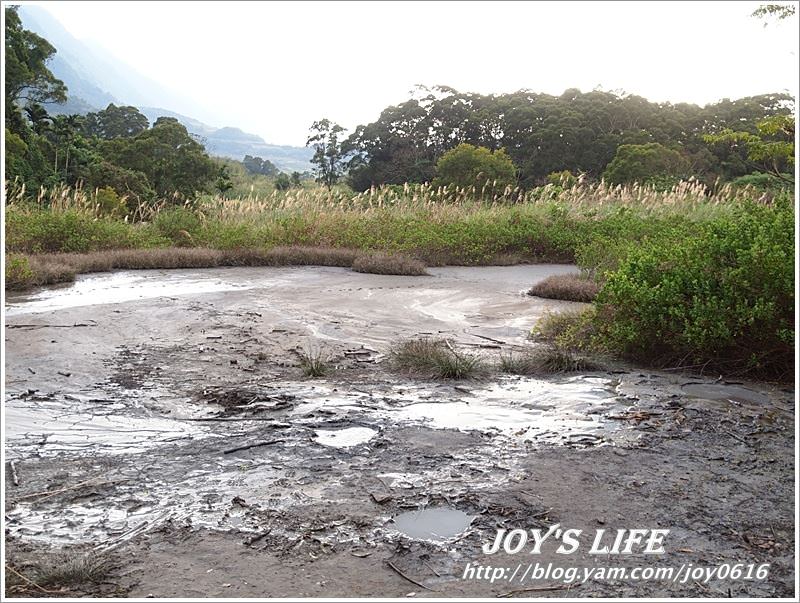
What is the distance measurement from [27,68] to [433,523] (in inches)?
1197

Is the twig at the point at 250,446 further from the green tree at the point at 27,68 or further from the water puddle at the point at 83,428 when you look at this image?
the green tree at the point at 27,68

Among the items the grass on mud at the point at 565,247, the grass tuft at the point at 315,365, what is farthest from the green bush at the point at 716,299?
the grass tuft at the point at 315,365

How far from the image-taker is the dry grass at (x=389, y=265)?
37.1 ft

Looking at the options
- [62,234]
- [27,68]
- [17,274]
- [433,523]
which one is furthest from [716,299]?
[27,68]

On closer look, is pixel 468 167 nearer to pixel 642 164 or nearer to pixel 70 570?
pixel 642 164

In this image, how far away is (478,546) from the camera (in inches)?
102

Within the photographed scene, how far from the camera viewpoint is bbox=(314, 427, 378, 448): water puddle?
367 centimetres

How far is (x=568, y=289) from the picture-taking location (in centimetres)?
888

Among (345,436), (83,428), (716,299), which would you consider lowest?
(83,428)

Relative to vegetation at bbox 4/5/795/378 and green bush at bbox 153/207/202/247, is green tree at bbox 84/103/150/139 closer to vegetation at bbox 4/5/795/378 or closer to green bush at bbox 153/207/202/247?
vegetation at bbox 4/5/795/378

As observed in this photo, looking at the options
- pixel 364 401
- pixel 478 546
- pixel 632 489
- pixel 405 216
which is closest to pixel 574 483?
pixel 632 489

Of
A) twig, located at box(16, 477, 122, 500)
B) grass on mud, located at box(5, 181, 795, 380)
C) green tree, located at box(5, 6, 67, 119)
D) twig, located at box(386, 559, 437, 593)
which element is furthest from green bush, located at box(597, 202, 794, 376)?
green tree, located at box(5, 6, 67, 119)

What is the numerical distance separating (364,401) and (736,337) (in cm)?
259

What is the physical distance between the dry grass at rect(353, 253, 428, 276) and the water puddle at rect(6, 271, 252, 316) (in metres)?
2.21
